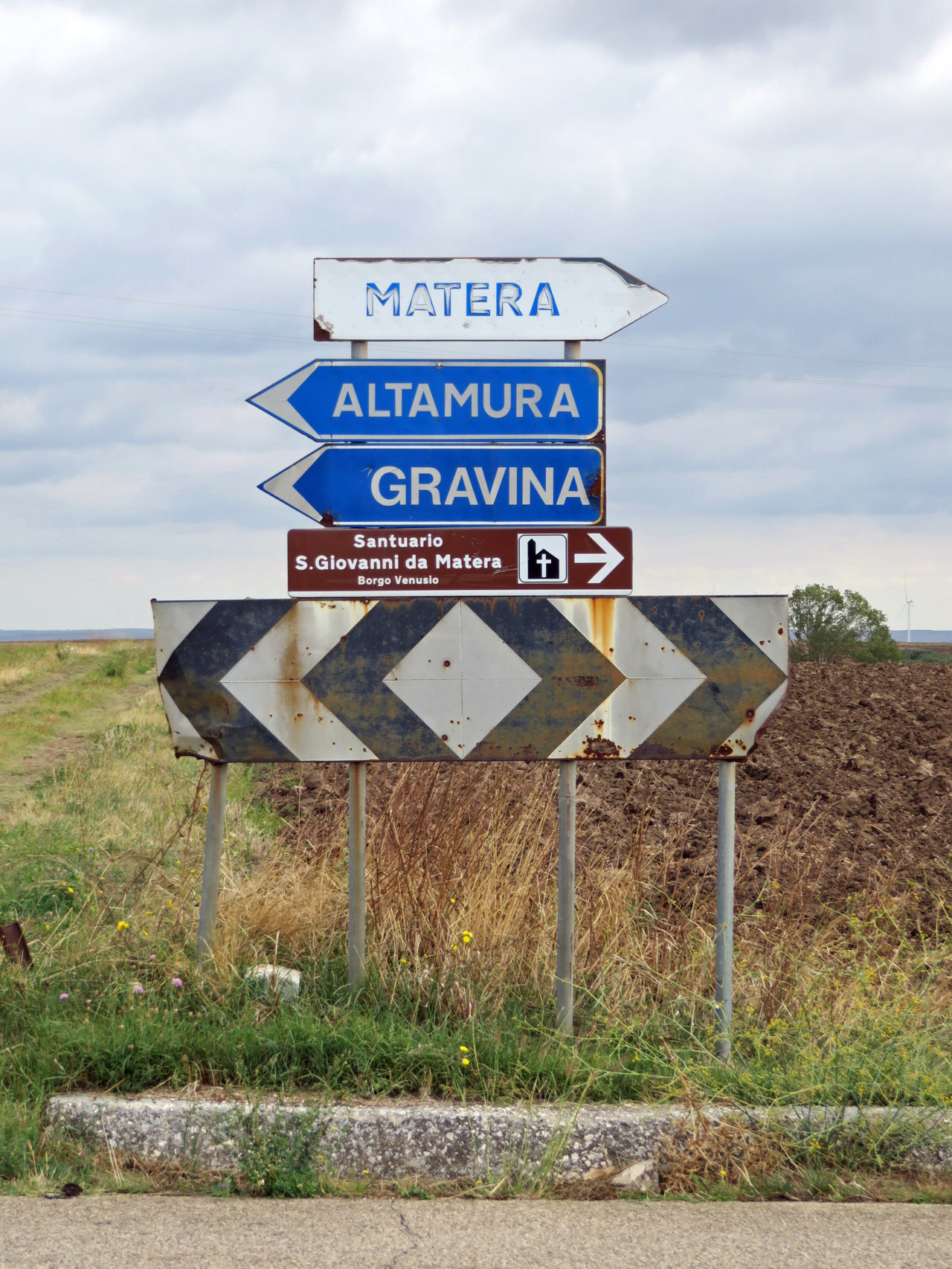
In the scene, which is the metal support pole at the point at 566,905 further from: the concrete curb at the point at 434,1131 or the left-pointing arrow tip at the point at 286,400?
the left-pointing arrow tip at the point at 286,400

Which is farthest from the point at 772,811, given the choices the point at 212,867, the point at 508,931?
the point at 212,867

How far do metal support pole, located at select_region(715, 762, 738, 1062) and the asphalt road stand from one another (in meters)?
0.97

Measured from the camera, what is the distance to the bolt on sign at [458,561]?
4547mm

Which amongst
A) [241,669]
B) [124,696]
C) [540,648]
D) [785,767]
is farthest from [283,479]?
[124,696]

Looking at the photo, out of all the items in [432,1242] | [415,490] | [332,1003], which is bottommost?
[432,1242]

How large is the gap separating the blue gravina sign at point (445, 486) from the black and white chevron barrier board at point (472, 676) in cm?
51

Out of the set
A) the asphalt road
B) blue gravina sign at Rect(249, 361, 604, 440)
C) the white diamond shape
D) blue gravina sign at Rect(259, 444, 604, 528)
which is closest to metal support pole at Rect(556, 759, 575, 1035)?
the white diamond shape

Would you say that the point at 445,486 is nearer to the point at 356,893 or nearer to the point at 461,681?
the point at 461,681

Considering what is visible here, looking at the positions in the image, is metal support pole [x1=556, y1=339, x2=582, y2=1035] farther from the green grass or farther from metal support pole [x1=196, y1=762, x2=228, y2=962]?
metal support pole [x1=196, y1=762, x2=228, y2=962]

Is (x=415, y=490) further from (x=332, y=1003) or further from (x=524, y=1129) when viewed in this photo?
(x=524, y=1129)

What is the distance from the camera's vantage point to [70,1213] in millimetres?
3025

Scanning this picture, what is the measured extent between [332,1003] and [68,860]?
3.69 metres

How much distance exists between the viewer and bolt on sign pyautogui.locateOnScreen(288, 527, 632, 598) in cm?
455

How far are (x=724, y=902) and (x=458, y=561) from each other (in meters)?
1.69
